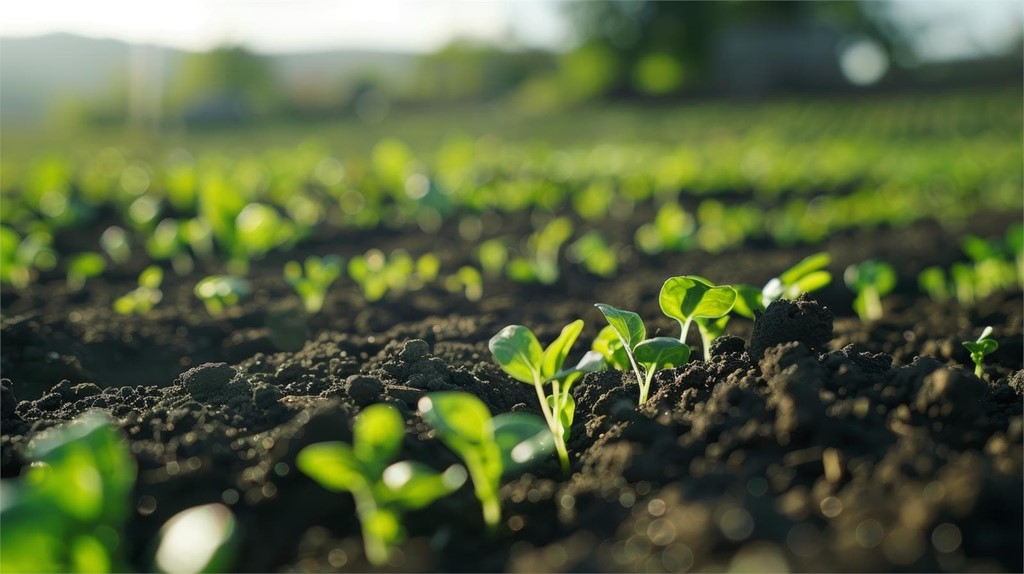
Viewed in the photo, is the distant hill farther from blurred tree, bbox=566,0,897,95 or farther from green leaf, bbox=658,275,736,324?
green leaf, bbox=658,275,736,324

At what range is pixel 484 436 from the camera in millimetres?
1417

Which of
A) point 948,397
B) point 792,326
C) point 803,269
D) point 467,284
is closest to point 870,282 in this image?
point 803,269

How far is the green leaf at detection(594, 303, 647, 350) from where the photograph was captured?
6.34 ft

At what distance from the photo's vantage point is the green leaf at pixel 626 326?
1.93 metres

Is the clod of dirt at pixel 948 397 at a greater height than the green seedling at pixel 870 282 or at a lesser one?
greater

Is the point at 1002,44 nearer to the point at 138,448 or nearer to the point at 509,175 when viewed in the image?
the point at 509,175

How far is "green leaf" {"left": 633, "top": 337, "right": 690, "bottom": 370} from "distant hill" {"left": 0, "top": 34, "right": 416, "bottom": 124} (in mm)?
44551

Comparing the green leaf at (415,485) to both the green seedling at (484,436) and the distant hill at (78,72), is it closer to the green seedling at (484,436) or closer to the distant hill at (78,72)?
the green seedling at (484,436)

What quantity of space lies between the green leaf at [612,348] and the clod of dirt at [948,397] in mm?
700

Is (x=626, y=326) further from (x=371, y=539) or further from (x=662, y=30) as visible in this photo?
(x=662, y=30)

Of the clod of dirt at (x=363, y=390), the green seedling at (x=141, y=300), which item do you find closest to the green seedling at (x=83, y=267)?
the green seedling at (x=141, y=300)

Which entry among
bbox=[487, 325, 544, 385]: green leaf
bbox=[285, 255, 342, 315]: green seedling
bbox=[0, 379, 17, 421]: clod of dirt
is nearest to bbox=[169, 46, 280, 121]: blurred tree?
bbox=[285, 255, 342, 315]: green seedling

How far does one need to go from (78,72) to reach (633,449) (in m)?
63.3

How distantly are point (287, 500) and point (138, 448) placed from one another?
40 centimetres
